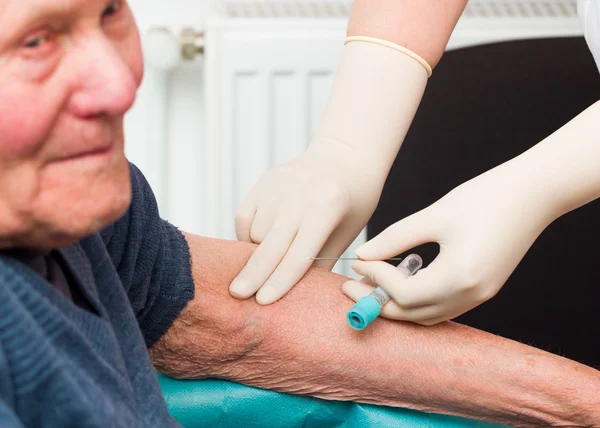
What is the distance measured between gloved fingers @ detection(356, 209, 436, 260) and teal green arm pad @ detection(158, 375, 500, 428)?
223 mm

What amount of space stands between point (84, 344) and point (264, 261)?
48cm

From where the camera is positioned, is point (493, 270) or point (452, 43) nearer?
point (493, 270)

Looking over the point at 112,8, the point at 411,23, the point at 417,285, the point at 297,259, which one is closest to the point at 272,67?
the point at 411,23

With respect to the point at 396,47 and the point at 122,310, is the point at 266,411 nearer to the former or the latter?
the point at 122,310

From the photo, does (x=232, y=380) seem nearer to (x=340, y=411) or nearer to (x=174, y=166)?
(x=340, y=411)

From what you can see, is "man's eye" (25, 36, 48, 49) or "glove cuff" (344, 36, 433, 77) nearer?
"man's eye" (25, 36, 48, 49)

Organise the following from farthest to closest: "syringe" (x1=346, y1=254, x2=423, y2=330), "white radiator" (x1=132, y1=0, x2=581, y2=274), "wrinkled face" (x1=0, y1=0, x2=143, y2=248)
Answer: "white radiator" (x1=132, y1=0, x2=581, y2=274), "syringe" (x1=346, y1=254, x2=423, y2=330), "wrinkled face" (x1=0, y1=0, x2=143, y2=248)

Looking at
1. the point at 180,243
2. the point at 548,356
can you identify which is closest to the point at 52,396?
the point at 180,243

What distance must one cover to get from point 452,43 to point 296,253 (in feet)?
3.51

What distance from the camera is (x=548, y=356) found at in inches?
45.9

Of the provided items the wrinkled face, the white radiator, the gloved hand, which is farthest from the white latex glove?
the white radiator

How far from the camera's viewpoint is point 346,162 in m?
1.34

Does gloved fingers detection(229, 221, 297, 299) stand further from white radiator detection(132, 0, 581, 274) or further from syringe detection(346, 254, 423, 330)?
white radiator detection(132, 0, 581, 274)

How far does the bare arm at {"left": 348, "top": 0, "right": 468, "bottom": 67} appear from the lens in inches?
52.9
